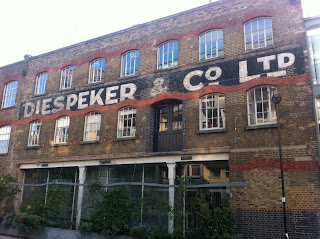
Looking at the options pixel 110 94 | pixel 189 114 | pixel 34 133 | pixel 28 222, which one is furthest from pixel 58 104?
pixel 189 114

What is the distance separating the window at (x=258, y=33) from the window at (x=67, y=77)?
35.4ft

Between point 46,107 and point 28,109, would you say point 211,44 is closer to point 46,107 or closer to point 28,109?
point 46,107

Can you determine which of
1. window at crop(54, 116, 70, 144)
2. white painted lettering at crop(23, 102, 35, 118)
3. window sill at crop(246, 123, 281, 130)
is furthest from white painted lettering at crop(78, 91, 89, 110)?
window sill at crop(246, 123, 281, 130)

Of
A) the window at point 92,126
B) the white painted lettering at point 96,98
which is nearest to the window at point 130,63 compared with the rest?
the white painted lettering at point 96,98

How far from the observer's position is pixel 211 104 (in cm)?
1358

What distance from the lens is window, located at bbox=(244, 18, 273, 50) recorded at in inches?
513

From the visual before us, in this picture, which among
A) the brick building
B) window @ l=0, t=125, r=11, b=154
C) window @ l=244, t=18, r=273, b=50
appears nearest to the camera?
the brick building

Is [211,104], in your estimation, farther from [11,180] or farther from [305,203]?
[11,180]

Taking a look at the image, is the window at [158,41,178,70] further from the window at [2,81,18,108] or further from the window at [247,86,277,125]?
the window at [2,81,18,108]

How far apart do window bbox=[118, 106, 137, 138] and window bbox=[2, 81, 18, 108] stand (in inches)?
376

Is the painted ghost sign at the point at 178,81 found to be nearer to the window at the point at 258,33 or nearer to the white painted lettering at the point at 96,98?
the white painted lettering at the point at 96,98

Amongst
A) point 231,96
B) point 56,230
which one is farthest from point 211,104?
point 56,230

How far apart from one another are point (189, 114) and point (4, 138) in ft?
45.3

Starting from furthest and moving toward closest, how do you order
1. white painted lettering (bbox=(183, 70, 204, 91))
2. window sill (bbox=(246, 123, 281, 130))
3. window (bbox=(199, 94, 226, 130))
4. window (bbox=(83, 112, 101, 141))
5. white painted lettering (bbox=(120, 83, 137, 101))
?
window (bbox=(83, 112, 101, 141)) < white painted lettering (bbox=(120, 83, 137, 101)) < white painted lettering (bbox=(183, 70, 204, 91)) < window (bbox=(199, 94, 226, 130)) < window sill (bbox=(246, 123, 281, 130))
